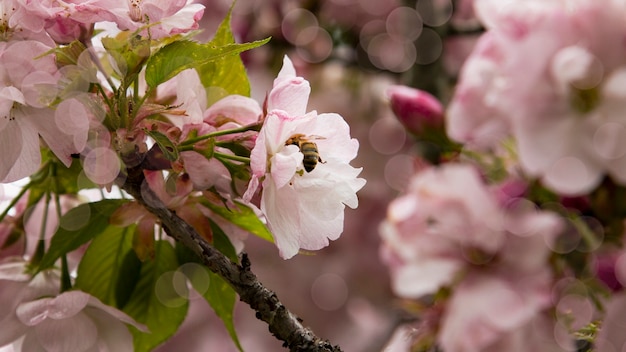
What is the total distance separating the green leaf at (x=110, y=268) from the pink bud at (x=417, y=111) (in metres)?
0.16

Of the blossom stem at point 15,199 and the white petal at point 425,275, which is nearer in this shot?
the white petal at point 425,275

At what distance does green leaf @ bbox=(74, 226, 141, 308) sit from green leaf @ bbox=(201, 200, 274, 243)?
51 millimetres

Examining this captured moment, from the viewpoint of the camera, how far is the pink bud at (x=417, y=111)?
37 cm

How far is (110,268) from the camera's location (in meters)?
0.42

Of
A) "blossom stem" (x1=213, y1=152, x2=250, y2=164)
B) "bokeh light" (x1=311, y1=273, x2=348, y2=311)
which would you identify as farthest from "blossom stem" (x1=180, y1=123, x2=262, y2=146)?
"bokeh light" (x1=311, y1=273, x2=348, y2=311)

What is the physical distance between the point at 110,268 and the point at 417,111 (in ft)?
Result: 0.61

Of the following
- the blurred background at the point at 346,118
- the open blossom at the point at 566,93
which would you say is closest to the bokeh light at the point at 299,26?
the blurred background at the point at 346,118

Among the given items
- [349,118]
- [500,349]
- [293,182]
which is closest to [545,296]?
[500,349]

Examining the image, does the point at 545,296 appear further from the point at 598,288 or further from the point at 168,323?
the point at 168,323

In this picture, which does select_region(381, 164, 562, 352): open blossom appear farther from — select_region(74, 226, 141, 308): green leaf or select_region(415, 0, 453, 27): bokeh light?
select_region(415, 0, 453, 27): bokeh light

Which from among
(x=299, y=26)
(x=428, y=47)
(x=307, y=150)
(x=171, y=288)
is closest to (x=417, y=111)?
(x=307, y=150)

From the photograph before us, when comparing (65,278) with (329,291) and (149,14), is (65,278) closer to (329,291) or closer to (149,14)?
(149,14)

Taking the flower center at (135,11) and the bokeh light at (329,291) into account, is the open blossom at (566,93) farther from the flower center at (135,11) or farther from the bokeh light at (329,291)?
the bokeh light at (329,291)

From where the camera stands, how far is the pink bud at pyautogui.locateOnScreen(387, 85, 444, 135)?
1.22 feet
